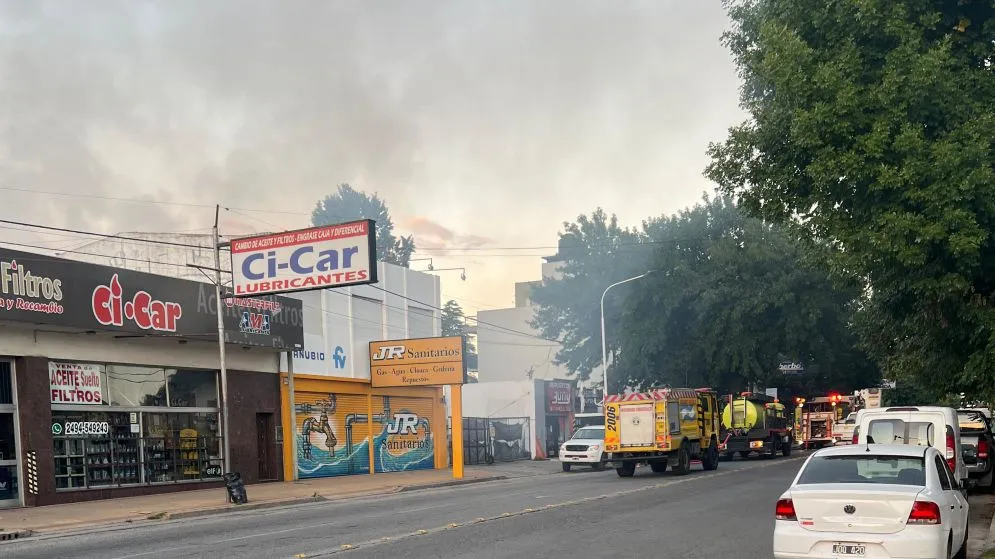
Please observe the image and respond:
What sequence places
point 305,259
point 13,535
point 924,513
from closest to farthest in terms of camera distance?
point 924,513, point 13,535, point 305,259

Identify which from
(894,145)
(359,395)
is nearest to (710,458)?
(359,395)

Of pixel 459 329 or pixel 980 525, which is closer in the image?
pixel 980 525

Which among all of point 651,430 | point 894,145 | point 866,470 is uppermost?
point 894,145

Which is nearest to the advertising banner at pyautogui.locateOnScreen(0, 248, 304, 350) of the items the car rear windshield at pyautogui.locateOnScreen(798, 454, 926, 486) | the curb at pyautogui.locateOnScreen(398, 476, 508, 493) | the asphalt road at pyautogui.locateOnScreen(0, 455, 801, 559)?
the curb at pyautogui.locateOnScreen(398, 476, 508, 493)

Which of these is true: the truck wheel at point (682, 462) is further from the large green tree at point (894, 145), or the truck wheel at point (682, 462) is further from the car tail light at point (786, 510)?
the car tail light at point (786, 510)

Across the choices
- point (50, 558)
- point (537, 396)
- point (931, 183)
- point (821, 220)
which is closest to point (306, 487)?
point (50, 558)

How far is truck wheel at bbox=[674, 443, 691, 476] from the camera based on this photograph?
31.2 meters

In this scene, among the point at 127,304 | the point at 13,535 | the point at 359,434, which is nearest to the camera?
the point at 13,535

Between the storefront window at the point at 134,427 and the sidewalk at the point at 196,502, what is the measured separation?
935 mm

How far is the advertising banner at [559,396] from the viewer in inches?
2122

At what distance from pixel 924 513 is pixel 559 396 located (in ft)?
149

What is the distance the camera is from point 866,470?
10867 millimetres

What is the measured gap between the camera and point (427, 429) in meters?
42.4

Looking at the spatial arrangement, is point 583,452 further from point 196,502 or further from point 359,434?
point 196,502
